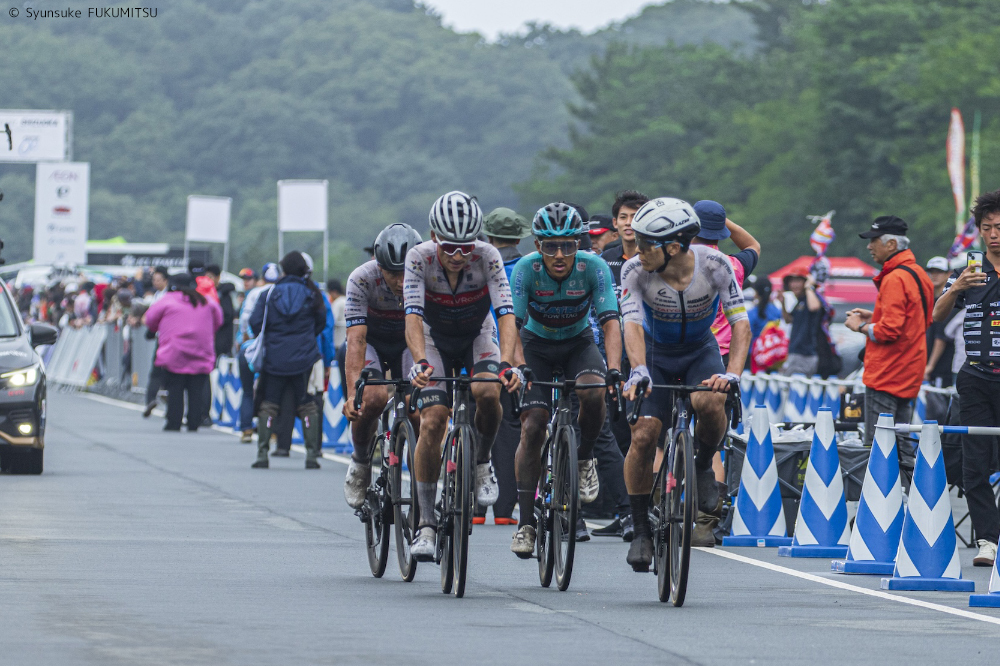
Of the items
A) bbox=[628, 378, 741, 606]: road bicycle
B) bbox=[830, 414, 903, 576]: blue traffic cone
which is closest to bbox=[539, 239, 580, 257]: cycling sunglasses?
bbox=[628, 378, 741, 606]: road bicycle

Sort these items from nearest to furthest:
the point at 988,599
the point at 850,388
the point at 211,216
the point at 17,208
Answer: the point at 988,599 < the point at 850,388 < the point at 211,216 < the point at 17,208

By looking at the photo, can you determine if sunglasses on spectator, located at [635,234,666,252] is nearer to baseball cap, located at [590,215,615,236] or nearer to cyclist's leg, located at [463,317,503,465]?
cyclist's leg, located at [463,317,503,465]

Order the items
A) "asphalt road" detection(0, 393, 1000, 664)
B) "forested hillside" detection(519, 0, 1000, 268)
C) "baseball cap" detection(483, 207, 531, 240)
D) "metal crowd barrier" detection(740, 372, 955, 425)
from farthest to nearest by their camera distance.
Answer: "forested hillside" detection(519, 0, 1000, 268) → "metal crowd barrier" detection(740, 372, 955, 425) → "baseball cap" detection(483, 207, 531, 240) → "asphalt road" detection(0, 393, 1000, 664)

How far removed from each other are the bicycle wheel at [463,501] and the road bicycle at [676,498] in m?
0.86

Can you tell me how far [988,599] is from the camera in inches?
387

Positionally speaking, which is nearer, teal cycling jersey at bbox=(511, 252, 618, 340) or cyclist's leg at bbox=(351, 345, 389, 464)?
teal cycling jersey at bbox=(511, 252, 618, 340)

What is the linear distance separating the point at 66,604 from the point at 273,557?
2.59 meters

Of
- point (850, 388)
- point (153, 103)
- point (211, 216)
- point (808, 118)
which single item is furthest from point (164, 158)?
point (850, 388)

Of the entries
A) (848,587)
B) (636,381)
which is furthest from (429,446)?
(848,587)

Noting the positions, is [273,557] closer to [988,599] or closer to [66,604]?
[66,604]

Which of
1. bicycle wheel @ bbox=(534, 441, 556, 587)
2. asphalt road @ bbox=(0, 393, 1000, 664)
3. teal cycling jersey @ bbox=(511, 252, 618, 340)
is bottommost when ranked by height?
asphalt road @ bbox=(0, 393, 1000, 664)

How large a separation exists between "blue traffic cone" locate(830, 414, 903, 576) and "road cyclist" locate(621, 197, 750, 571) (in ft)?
3.74

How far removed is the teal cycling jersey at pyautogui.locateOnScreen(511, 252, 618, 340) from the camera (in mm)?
10875

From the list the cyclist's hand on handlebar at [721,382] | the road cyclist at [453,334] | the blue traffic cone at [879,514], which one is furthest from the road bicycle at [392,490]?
the blue traffic cone at [879,514]
